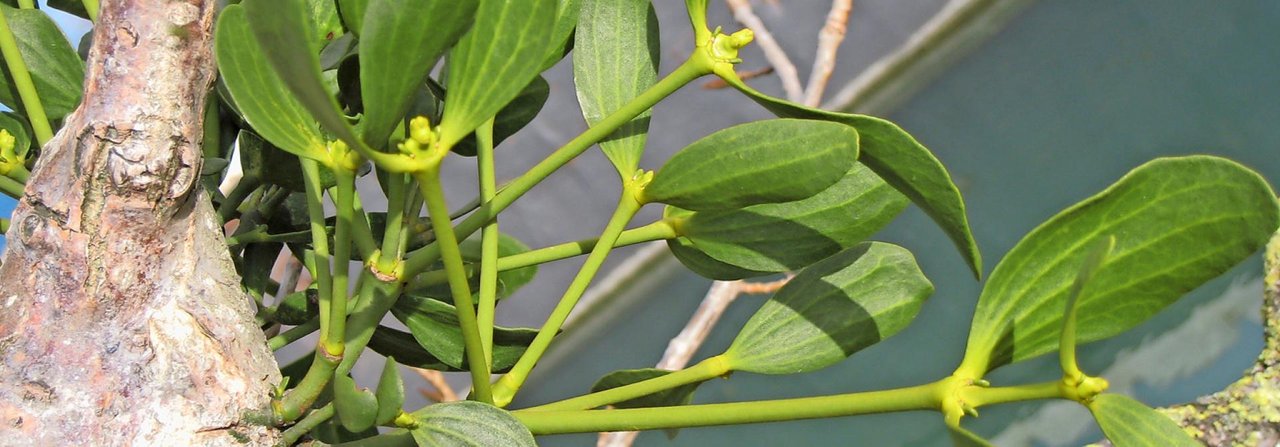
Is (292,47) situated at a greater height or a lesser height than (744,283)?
greater

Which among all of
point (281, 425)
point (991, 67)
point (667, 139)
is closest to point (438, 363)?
point (281, 425)

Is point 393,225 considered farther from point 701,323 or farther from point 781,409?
point 701,323

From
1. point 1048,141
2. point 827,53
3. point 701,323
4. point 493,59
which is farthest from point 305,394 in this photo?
point 1048,141

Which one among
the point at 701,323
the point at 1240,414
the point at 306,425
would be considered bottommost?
the point at 701,323

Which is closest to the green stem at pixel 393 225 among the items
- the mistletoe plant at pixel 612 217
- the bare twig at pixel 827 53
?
the mistletoe plant at pixel 612 217

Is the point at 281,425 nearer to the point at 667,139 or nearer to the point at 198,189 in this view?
the point at 198,189

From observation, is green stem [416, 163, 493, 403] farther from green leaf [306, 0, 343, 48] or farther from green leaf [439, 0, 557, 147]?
green leaf [306, 0, 343, 48]
